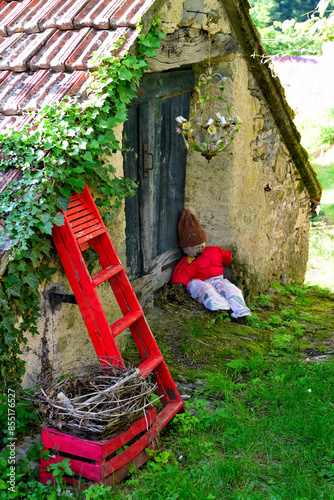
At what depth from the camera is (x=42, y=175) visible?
100.0 inches

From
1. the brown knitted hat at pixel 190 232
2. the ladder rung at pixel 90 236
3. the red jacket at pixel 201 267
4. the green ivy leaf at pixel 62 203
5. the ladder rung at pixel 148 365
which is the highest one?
the green ivy leaf at pixel 62 203

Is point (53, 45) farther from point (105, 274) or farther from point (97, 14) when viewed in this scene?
point (105, 274)

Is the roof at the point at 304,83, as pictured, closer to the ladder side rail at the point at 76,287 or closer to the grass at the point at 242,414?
the grass at the point at 242,414

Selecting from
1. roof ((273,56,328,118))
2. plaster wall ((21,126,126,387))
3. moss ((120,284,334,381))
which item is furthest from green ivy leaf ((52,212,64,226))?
roof ((273,56,328,118))

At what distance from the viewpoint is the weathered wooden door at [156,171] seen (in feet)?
13.6

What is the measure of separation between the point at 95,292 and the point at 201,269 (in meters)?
2.49

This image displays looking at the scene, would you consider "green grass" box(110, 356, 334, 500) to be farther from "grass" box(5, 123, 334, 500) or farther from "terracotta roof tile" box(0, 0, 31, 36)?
"terracotta roof tile" box(0, 0, 31, 36)

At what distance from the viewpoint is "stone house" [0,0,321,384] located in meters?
2.97

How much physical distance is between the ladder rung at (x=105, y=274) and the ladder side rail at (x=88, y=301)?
5cm

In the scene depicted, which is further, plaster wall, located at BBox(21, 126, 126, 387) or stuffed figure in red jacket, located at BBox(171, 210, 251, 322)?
stuffed figure in red jacket, located at BBox(171, 210, 251, 322)

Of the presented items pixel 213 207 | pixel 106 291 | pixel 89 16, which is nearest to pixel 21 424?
pixel 106 291

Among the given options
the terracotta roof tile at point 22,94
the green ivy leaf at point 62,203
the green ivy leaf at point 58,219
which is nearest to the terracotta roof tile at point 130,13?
the terracotta roof tile at point 22,94

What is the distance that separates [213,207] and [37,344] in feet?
9.14

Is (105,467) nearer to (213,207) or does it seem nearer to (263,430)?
(263,430)
